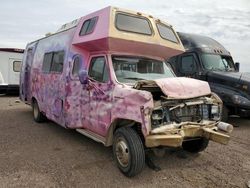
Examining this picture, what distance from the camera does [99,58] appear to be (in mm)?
6223

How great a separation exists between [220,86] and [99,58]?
4.95 metres

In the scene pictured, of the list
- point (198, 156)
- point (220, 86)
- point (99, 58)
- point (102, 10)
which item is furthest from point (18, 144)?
point (220, 86)

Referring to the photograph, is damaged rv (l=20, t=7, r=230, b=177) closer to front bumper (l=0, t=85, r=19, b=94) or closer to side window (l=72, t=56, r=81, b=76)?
side window (l=72, t=56, r=81, b=76)

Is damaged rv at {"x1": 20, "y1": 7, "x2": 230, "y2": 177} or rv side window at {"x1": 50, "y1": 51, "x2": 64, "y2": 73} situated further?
rv side window at {"x1": 50, "y1": 51, "x2": 64, "y2": 73}

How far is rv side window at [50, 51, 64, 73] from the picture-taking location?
306 inches

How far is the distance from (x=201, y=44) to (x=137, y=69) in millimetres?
5140

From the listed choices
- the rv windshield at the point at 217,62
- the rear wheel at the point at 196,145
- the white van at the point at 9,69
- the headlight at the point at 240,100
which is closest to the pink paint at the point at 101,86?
the rear wheel at the point at 196,145

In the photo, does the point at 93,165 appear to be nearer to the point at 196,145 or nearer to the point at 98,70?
the point at 98,70

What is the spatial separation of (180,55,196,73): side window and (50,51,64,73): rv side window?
4.56m

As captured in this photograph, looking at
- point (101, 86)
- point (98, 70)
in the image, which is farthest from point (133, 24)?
point (101, 86)

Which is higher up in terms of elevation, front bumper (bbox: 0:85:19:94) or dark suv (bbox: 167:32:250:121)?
dark suv (bbox: 167:32:250:121)

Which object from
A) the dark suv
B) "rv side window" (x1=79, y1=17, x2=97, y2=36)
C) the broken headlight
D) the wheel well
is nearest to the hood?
the broken headlight

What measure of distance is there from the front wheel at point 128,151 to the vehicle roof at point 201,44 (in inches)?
240

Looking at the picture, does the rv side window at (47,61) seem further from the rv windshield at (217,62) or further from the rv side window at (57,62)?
the rv windshield at (217,62)
